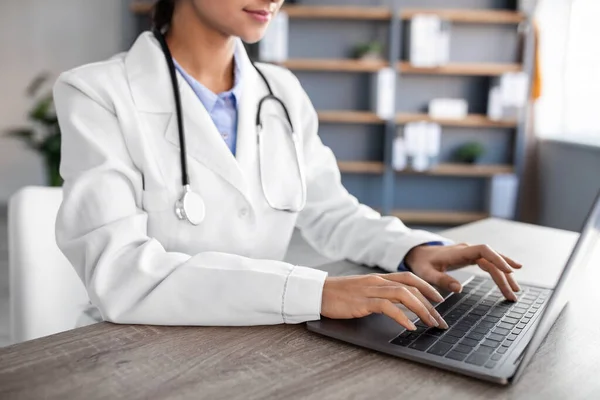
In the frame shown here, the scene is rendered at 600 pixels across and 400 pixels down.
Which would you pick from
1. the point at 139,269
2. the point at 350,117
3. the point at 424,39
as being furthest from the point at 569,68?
the point at 139,269

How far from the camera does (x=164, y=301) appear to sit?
32.4 inches

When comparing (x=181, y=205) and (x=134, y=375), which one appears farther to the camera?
(x=181, y=205)

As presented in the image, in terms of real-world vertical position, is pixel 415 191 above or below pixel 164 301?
below

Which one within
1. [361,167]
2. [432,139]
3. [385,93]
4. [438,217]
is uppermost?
[385,93]

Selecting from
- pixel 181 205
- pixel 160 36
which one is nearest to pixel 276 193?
pixel 181 205

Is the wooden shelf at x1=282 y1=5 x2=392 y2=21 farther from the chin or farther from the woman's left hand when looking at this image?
the woman's left hand

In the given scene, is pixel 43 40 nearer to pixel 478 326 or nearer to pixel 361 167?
pixel 361 167

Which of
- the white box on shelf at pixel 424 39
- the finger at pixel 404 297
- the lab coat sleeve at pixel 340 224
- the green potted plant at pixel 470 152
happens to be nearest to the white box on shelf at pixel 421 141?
the green potted plant at pixel 470 152

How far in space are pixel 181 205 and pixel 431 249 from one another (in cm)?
44

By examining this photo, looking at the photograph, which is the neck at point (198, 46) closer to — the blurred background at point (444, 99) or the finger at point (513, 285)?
the finger at point (513, 285)

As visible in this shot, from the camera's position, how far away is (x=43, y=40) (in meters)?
5.58

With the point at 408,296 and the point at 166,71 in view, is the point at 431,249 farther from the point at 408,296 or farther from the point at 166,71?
the point at 166,71

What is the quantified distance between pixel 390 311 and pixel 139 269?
34 centimetres

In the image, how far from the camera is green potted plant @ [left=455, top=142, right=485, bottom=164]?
4633mm
